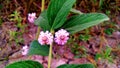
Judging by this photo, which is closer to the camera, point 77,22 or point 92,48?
point 77,22

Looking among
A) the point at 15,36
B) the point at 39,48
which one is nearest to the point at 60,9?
the point at 39,48

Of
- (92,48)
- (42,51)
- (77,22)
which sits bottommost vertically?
(92,48)

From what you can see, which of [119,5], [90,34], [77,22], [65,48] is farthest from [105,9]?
[77,22]

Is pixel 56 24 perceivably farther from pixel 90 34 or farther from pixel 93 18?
pixel 90 34

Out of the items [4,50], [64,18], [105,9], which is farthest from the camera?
[105,9]

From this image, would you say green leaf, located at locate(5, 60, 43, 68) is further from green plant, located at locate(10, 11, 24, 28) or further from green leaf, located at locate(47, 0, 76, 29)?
green plant, located at locate(10, 11, 24, 28)

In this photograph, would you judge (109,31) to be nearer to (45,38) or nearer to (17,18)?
(17,18)

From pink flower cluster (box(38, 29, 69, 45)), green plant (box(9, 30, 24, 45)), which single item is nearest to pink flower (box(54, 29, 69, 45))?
pink flower cluster (box(38, 29, 69, 45))
